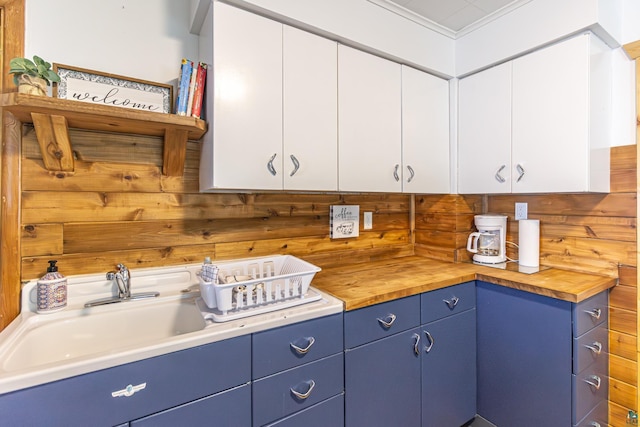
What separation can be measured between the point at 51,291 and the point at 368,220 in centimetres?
163

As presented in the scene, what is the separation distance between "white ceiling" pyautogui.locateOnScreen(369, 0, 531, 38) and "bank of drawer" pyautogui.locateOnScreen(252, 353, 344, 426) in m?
1.78

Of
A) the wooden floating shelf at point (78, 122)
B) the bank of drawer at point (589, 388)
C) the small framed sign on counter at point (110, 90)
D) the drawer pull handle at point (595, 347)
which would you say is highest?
the small framed sign on counter at point (110, 90)

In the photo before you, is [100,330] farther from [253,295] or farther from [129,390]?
[253,295]

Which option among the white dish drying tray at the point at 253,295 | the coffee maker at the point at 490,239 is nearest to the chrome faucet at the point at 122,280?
the white dish drying tray at the point at 253,295

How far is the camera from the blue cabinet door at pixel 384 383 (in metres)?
1.29

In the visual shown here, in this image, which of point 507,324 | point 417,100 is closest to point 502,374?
point 507,324

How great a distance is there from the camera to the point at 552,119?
159 centimetres

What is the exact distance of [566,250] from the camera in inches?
70.7

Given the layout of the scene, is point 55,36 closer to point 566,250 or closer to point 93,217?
point 93,217

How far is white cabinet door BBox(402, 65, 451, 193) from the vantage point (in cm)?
181

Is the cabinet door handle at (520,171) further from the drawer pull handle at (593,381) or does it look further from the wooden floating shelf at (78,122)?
the wooden floating shelf at (78,122)

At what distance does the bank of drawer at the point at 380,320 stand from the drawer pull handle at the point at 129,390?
725 millimetres

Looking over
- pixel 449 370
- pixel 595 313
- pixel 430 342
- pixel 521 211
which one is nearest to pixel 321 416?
pixel 430 342

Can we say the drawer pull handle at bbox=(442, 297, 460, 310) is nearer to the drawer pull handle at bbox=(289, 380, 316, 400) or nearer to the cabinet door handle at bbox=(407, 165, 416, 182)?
the cabinet door handle at bbox=(407, 165, 416, 182)
